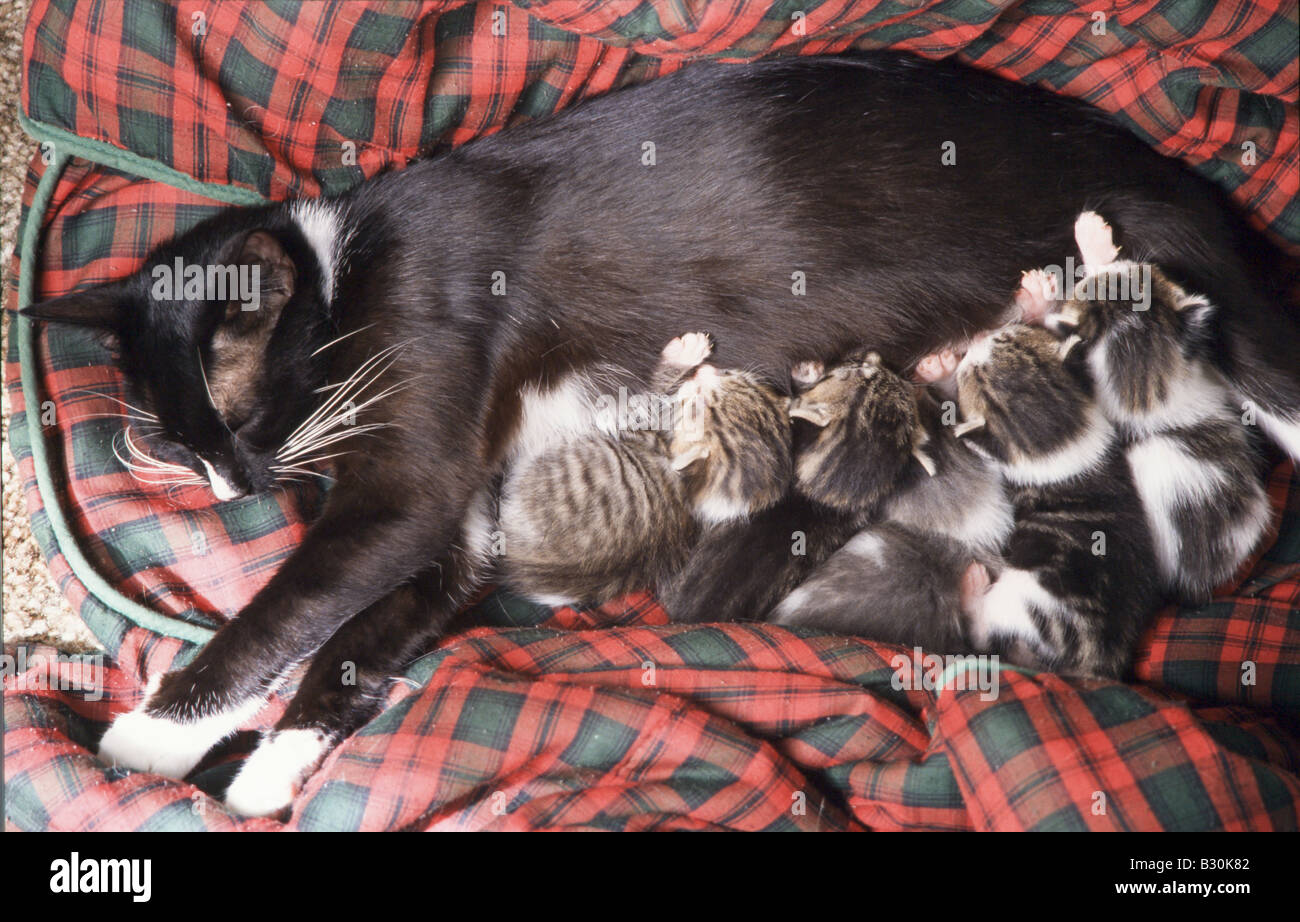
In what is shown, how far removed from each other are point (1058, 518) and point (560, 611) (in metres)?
0.80

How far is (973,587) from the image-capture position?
1.68 m

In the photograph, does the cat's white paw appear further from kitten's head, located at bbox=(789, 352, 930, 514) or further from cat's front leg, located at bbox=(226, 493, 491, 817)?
kitten's head, located at bbox=(789, 352, 930, 514)

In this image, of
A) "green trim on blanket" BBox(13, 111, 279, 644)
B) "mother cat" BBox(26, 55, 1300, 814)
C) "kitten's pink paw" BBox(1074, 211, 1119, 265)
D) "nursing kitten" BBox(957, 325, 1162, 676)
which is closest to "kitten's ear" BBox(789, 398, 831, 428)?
"mother cat" BBox(26, 55, 1300, 814)

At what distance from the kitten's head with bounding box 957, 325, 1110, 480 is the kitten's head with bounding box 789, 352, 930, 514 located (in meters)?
0.10

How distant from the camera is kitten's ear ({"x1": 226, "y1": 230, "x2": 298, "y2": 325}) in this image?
57.6 inches

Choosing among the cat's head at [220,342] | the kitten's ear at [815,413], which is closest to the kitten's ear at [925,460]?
the kitten's ear at [815,413]

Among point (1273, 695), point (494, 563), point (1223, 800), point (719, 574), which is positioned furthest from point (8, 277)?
point (1273, 695)

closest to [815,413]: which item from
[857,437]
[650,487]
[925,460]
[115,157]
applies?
[857,437]

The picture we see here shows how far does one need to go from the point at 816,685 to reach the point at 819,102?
88cm

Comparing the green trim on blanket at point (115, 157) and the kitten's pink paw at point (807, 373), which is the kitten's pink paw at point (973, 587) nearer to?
the kitten's pink paw at point (807, 373)

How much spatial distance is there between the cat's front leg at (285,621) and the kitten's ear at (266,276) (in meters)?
0.29

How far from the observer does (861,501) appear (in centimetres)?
162

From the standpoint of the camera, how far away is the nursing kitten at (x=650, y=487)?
5.39 feet

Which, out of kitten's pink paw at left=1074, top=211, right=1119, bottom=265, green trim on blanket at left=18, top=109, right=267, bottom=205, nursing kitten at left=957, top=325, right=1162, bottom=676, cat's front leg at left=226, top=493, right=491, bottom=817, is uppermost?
green trim on blanket at left=18, top=109, right=267, bottom=205
